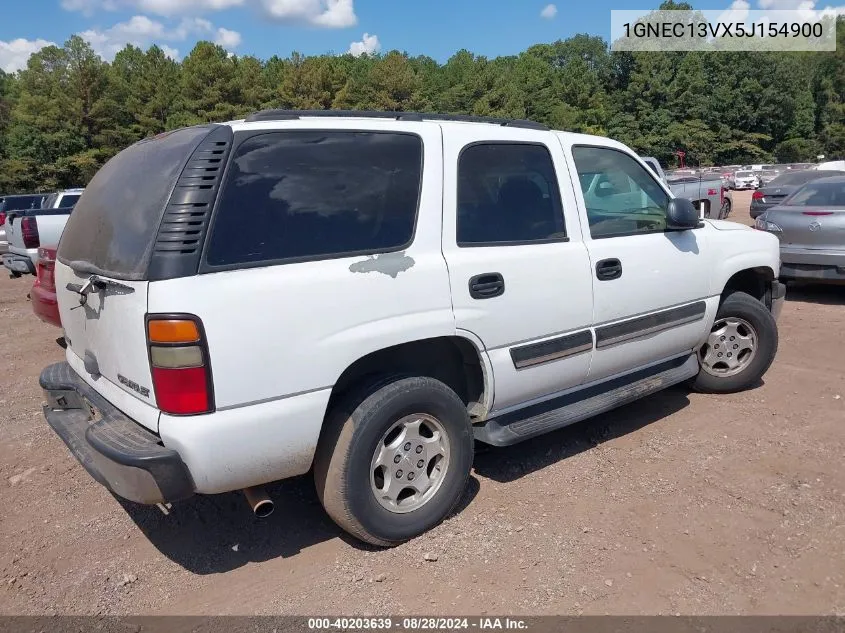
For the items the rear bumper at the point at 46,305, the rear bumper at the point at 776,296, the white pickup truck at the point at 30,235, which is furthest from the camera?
the white pickup truck at the point at 30,235

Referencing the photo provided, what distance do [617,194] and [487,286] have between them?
1.40 m

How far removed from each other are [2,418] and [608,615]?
4694mm

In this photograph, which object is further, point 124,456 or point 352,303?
point 352,303

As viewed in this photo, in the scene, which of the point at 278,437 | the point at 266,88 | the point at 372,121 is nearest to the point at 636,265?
the point at 372,121

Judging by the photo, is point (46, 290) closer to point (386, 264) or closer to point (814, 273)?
point (386, 264)

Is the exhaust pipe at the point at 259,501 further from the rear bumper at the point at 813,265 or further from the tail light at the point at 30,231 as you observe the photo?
the tail light at the point at 30,231

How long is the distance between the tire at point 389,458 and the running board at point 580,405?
8.6 inches

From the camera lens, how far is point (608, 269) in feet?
13.1

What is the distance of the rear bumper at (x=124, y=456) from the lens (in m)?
2.69

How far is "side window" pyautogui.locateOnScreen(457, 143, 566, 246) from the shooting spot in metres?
3.52

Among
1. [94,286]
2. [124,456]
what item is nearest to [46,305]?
[94,286]

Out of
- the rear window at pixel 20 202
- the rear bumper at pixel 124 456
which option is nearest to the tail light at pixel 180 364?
the rear bumper at pixel 124 456

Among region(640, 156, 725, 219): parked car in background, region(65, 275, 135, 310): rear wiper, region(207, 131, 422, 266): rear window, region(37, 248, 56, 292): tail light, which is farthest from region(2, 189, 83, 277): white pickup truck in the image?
region(640, 156, 725, 219): parked car in background

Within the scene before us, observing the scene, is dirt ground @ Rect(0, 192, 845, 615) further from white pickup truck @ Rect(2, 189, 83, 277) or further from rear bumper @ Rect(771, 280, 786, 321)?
white pickup truck @ Rect(2, 189, 83, 277)
